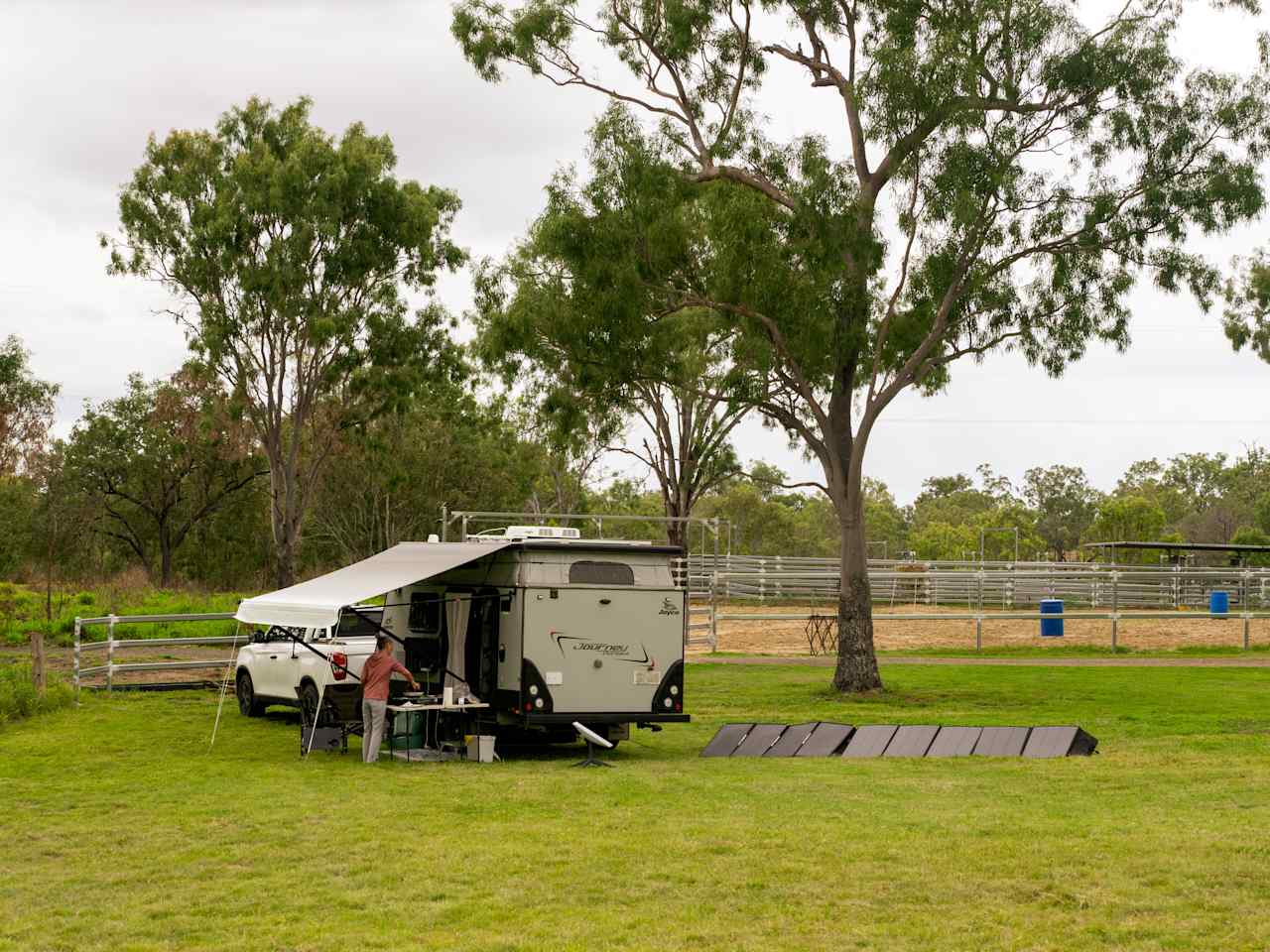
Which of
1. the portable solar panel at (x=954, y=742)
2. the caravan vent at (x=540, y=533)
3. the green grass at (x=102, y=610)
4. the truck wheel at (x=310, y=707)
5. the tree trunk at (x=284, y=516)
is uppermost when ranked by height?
the tree trunk at (x=284, y=516)

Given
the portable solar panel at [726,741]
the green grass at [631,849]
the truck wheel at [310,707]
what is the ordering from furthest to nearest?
the truck wheel at [310,707]
the portable solar panel at [726,741]
the green grass at [631,849]

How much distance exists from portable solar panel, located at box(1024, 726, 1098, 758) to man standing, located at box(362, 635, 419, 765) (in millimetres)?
6553

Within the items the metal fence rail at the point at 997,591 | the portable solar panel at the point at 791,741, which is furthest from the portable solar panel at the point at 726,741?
the metal fence rail at the point at 997,591

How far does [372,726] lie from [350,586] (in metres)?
1.59

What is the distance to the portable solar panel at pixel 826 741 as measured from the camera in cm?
1641

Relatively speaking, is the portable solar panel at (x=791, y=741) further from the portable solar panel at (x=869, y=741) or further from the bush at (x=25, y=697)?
the bush at (x=25, y=697)

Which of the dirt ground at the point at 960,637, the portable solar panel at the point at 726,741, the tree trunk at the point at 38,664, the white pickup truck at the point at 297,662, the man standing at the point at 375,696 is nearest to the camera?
the man standing at the point at 375,696

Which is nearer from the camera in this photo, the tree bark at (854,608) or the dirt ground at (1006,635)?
the tree bark at (854,608)

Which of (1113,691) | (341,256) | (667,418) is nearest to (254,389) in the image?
(341,256)

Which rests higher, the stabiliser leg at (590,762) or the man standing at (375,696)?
the man standing at (375,696)

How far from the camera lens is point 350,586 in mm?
16578

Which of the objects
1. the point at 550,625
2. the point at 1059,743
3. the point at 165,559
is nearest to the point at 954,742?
the point at 1059,743

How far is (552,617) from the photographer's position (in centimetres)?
1591

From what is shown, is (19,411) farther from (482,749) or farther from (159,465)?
(482,749)
